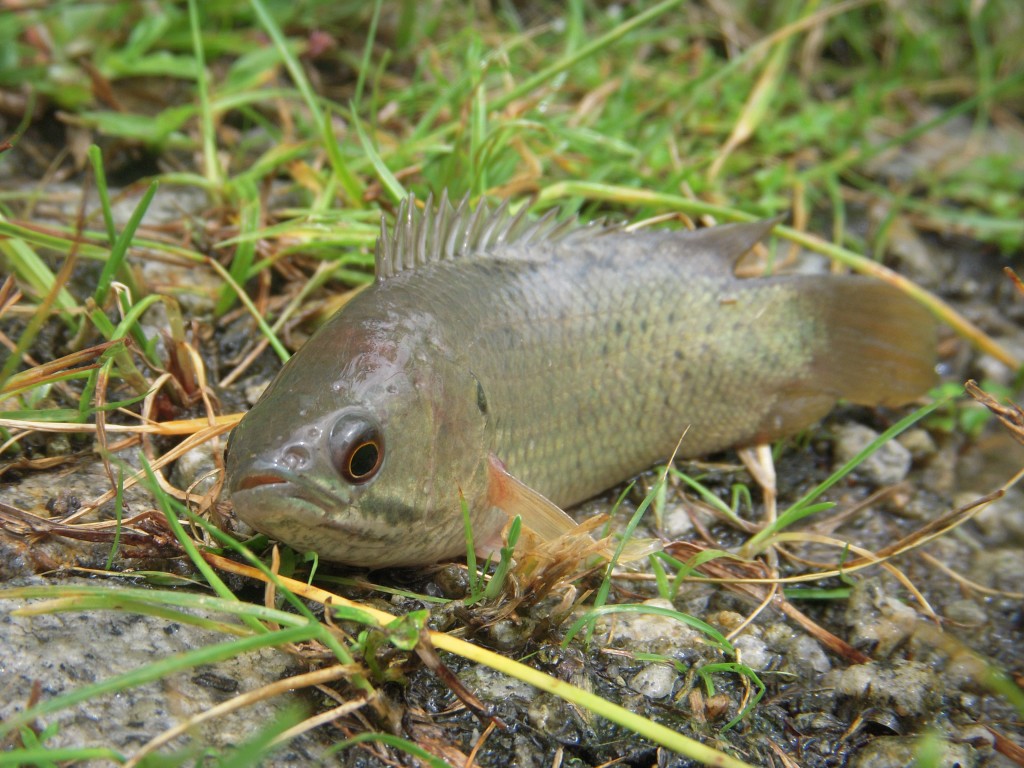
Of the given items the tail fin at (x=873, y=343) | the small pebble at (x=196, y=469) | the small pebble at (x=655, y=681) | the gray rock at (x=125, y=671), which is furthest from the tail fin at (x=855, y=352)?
the gray rock at (x=125, y=671)

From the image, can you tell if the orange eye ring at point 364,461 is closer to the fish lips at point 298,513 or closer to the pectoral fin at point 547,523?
the fish lips at point 298,513

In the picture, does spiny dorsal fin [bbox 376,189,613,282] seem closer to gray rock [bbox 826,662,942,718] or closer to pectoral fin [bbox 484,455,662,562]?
pectoral fin [bbox 484,455,662,562]

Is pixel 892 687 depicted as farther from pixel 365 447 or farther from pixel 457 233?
pixel 457 233

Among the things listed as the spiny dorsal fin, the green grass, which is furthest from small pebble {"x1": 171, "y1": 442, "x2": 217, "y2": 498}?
the spiny dorsal fin

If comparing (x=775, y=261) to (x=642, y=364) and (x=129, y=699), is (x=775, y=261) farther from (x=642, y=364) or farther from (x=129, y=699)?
(x=129, y=699)

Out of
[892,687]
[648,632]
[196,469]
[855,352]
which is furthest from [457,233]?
[892,687]

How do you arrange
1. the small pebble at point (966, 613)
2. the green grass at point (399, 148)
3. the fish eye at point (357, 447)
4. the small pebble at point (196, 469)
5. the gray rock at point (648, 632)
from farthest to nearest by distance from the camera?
the small pebble at point (966, 613), the green grass at point (399, 148), the small pebble at point (196, 469), the gray rock at point (648, 632), the fish eye at point (357, 447)

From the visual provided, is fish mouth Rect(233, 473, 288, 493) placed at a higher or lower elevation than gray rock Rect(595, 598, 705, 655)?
higher

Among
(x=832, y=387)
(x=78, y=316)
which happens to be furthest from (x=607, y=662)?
(x=78, y=316)
